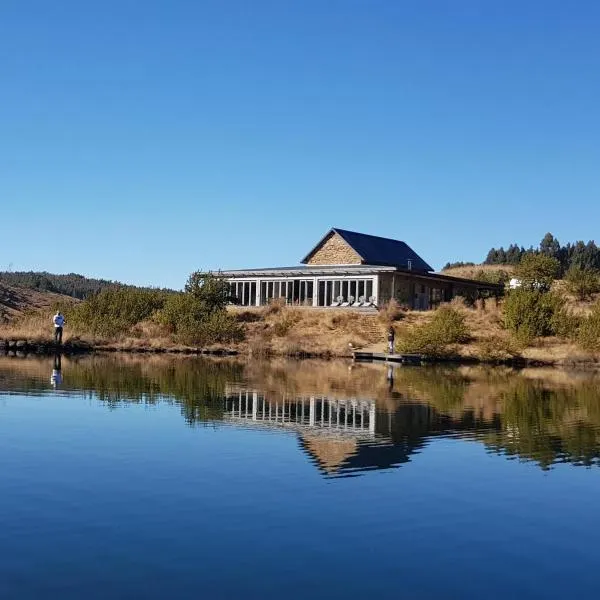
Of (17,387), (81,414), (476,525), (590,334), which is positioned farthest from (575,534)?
(590,334)

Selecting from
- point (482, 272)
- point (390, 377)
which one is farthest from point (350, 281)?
point (482, 272)

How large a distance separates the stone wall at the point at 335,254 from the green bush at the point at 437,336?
12587 mm

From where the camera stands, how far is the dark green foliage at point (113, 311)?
153 feet

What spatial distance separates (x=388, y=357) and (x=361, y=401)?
19.7 m

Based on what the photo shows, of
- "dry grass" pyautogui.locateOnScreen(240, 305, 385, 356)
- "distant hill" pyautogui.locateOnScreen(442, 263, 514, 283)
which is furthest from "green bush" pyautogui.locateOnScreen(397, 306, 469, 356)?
"distant hill" pyautogui.locateOnScreen(442, 263, 514, 283)

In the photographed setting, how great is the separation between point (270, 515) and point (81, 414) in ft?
29.6

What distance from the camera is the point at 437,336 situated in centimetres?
4172

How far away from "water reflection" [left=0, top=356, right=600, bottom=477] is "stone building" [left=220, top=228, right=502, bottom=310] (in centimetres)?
1599

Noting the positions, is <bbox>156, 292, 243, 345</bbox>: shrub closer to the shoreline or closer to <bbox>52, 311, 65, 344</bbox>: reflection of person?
the shoreline

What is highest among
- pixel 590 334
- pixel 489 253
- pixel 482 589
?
pixel 489 253

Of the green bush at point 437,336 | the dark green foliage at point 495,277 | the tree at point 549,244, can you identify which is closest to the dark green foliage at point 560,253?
the tree at point 549,244

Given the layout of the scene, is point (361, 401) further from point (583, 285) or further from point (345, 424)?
point (583, 285)

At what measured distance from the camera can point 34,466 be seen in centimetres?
1150

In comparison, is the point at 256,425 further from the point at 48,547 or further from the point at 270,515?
the point at 48,547
